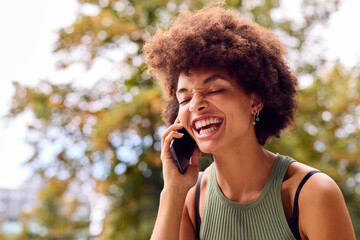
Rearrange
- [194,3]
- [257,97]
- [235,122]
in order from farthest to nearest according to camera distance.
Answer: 1. [194,3]
2. [257,97]
3. [235,122]

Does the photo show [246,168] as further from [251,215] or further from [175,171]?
[175,171]

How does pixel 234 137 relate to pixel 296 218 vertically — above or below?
above

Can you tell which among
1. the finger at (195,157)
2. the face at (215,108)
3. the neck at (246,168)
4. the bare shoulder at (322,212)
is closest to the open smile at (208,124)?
the face at (215,108)

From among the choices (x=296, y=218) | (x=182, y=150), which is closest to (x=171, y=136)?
(x=182, y=150)

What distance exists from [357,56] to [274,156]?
20.7 ft

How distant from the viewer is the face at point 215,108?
4.72ft

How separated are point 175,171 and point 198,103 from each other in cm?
34

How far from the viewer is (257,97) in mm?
1574

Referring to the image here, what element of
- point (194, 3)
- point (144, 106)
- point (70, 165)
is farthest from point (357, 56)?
point (70, 165)

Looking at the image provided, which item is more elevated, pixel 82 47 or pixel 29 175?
pixel 82 47

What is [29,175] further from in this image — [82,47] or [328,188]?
[328,188]

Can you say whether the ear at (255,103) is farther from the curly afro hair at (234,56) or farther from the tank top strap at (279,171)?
the tank top strap at (279,171)

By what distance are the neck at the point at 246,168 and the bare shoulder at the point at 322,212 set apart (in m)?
0.20

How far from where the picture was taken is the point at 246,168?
1.54 metres
